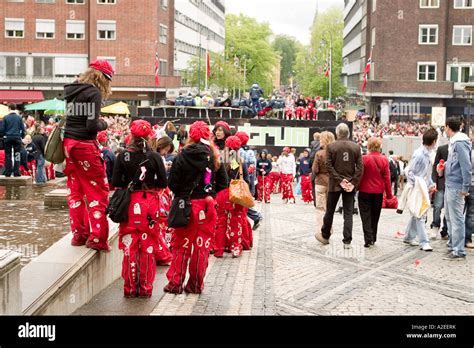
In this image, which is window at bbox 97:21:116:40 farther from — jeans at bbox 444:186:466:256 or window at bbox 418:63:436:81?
jeans at bbox 444:186:466:256

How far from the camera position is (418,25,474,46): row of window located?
68.9 metres

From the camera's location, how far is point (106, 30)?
210 feet

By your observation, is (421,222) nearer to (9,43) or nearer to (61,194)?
(61,194)

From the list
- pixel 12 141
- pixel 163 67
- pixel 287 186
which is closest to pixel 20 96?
pixel 163 67

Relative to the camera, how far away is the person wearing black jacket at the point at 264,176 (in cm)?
2355

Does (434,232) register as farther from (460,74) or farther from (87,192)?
Result: (460,74)

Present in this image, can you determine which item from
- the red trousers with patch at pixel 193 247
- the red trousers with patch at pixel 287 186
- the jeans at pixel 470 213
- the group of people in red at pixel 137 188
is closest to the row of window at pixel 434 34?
the red trousers with patch at pixel 287 186

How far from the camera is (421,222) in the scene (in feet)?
Answer: 42.1

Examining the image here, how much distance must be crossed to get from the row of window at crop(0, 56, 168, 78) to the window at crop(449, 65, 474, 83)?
96.0 feet

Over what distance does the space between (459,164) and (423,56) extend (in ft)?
198

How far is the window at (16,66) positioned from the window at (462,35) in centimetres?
3693

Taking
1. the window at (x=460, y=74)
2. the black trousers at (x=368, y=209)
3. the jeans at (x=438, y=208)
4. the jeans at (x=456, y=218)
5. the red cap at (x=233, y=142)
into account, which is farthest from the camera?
the window at (x=460, y=74)

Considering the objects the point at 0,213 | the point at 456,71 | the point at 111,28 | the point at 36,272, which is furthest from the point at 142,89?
the point at 36,272

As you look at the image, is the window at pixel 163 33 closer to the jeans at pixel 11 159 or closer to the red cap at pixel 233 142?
the jeans at pixel 11 159
